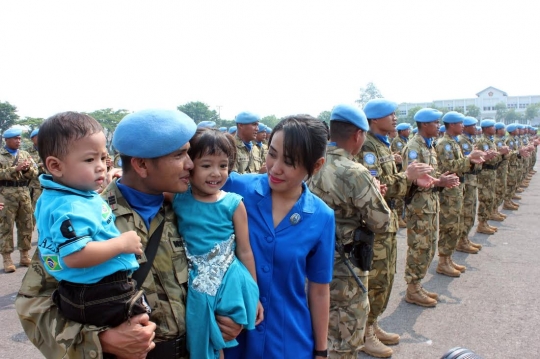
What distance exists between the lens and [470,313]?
467 centimetres

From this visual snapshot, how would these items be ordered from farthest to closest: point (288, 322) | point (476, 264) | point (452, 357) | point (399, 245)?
1. point (399, 245)
2. point (476, 264)
3. point (288, 322)
4. point (452, 357)

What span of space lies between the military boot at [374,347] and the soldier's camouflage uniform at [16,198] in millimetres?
5464

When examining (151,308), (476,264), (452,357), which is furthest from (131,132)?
(476,264)

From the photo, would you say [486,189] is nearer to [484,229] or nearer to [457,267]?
[484,229]

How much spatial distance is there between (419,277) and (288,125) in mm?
3753

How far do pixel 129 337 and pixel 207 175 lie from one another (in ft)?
2.05

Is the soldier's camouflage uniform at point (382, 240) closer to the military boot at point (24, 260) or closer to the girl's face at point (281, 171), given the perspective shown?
the girl's face at point (281, 171)

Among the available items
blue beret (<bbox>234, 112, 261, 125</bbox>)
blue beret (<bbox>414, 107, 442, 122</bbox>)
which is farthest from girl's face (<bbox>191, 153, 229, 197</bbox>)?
blue beret (<bbox>234, 112, 261, 125</bbox>)

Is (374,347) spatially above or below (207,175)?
below

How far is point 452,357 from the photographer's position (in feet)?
3.83

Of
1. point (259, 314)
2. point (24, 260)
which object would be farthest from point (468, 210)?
point (24, 260)

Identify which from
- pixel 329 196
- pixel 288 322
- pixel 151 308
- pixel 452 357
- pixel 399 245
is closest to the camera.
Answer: pixel 452 357

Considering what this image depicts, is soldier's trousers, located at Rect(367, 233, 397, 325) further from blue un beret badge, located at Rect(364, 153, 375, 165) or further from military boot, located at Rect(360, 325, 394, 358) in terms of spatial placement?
blue un beret badge, located at Rect(364, 153, 375, 165)

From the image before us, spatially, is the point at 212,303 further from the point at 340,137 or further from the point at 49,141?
the point at 340,137
